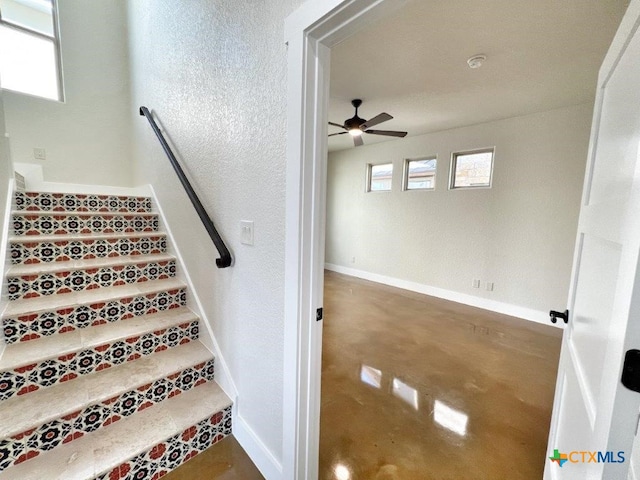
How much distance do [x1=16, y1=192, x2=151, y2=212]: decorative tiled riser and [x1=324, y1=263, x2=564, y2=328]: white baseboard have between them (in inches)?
152

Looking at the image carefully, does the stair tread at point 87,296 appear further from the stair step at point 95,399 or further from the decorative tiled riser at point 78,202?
the decorative tiled riser at point 78,202

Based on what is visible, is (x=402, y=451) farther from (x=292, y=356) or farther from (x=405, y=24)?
(x=405, y=24)

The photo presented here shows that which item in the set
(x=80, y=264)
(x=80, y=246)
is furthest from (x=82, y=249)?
(x=80, y=264)

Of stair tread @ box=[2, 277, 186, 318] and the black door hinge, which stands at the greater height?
the black door hinge

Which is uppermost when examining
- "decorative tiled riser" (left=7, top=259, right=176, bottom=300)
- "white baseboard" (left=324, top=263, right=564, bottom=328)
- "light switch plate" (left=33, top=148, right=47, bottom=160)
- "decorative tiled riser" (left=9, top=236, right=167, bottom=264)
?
"light switch plate" (left=33, top=148, right=47, bottom=160)

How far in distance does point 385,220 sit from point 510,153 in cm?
206

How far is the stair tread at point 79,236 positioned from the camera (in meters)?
1.70

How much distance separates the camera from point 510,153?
345cm

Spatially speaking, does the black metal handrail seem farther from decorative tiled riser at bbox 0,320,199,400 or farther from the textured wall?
decorative tiled riser at bbox 0,320,199,400

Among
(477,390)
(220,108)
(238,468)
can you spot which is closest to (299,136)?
(220,108)

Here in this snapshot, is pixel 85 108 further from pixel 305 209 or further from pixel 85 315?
pixel 305 209

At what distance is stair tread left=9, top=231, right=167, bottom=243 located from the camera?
1.70m

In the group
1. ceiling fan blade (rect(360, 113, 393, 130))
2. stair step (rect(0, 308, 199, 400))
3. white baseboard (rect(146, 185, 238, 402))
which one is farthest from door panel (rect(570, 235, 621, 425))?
ceiling fan blade (rect(360, 113, 393, 130))

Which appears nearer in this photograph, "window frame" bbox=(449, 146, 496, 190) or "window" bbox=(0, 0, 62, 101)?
"window" bbox=(0, 0, 62, 101)
